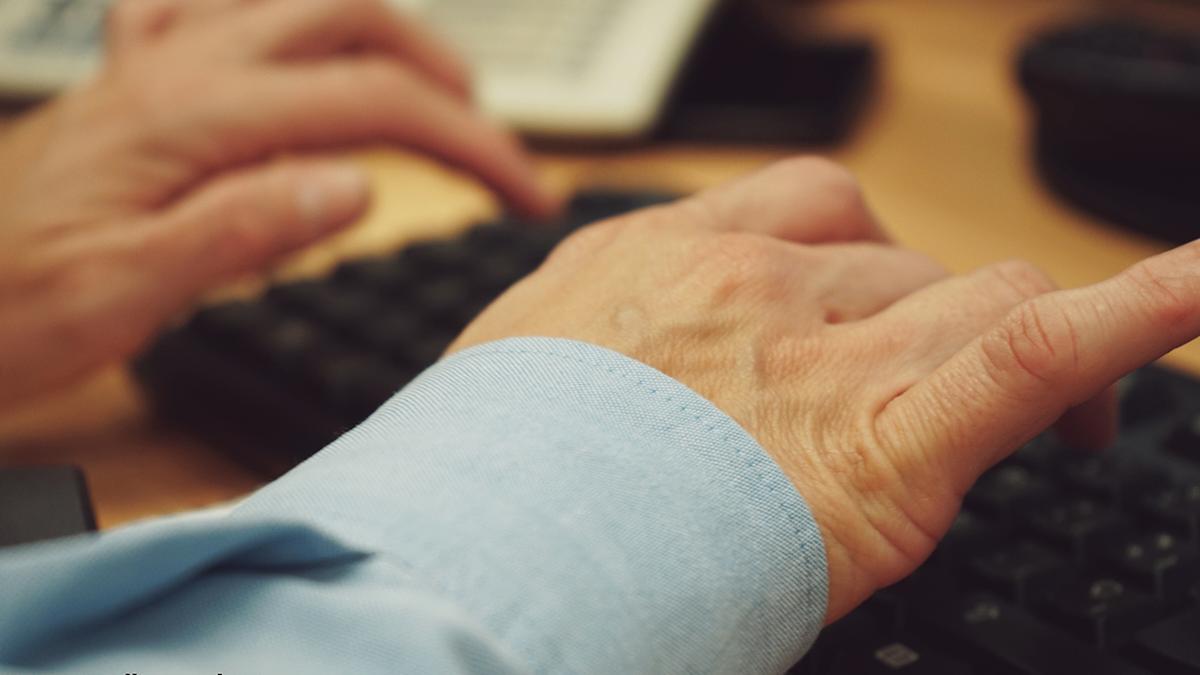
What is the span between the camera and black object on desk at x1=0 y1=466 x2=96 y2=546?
310 mm

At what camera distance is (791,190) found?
0.38 m

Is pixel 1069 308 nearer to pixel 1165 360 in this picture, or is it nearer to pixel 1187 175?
pixel 1165 360

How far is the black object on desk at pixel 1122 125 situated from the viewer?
499 mm

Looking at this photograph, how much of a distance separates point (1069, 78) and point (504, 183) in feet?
0.90

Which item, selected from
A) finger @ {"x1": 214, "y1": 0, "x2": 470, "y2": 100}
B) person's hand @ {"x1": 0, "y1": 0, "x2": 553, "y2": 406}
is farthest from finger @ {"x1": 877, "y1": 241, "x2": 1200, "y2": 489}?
finger @ {"x1": 214, "y1": 0, "x2": 470, "y2": 100}

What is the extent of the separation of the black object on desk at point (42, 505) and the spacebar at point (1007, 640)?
0.74 feet

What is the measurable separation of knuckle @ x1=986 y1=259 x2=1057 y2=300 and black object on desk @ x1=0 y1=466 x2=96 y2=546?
0.26 meters

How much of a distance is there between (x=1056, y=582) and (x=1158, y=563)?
3 cm

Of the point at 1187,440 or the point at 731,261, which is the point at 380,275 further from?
the point at 1187,440

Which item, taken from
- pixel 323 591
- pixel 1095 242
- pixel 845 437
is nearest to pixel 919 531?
pixel 845 437

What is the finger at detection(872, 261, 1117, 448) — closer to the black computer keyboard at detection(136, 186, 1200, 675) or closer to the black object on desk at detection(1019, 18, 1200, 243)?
the black computer keyboard at detection(136, 186, 1200, 675)

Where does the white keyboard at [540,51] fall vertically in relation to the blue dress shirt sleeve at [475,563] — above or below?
above

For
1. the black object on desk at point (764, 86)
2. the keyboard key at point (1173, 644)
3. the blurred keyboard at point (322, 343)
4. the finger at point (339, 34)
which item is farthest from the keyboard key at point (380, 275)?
the keyboard key at point (1173, 644)

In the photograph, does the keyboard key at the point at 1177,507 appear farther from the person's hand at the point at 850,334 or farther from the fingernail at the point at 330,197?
the fingernail at the point at 330,197
